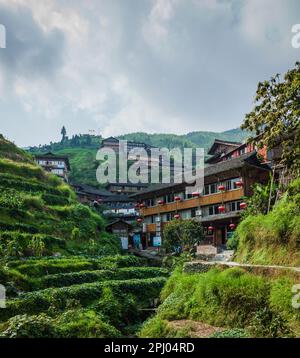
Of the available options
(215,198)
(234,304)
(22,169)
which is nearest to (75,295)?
(234,304)

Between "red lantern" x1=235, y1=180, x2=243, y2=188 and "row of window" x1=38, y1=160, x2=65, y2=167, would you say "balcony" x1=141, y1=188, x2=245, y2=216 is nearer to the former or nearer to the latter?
"red lantern" x1=235, y1=180, x2=243, y2=188

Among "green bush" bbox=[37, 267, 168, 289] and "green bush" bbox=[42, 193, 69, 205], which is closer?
"green bush" bbox=[37, 267, 168, 289]

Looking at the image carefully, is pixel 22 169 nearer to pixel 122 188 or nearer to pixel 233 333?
pixel 122 188

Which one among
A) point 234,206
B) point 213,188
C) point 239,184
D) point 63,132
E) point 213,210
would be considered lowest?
point 213,210

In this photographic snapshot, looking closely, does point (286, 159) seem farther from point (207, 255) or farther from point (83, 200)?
point (83, 200)

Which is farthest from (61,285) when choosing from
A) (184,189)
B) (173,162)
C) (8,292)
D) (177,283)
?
(173,162)

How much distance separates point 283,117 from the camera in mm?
14742

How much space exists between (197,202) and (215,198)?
10.8ft

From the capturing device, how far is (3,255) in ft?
97.5

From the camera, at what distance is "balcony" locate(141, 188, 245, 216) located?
3831cm

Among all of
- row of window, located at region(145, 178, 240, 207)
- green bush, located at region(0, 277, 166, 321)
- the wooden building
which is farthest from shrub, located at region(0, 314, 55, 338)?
the wooden building

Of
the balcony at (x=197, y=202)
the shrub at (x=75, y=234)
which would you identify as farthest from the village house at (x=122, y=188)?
the shrub at (x=75, y=234)

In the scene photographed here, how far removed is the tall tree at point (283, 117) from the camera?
14047 millimetres

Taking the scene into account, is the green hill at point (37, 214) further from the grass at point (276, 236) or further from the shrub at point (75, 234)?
the grass at point (276, 236)
